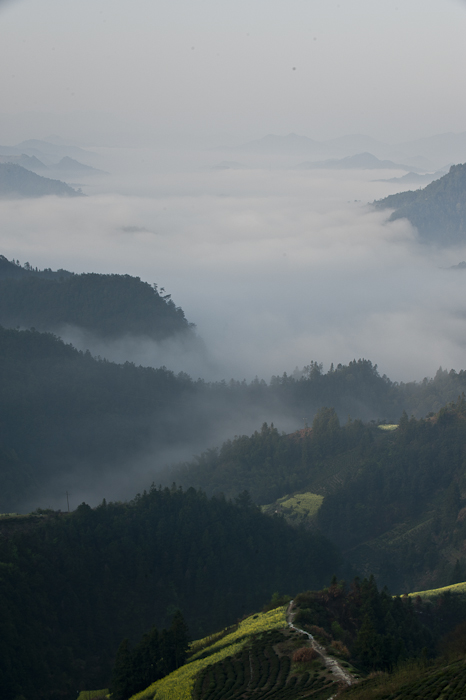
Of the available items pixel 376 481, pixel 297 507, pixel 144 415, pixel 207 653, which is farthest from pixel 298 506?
pixel 207 653

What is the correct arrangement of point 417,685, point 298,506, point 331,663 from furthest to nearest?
point 298,506, point 331,663, point 417,685

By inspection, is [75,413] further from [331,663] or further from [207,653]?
[331,663]

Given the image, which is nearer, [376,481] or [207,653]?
[207,653]

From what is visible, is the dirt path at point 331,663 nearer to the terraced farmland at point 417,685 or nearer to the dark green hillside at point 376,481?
the terraced farmland at point 417,685

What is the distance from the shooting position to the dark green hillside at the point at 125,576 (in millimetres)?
63938

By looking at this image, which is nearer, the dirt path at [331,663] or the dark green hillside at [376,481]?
the dirt path at [331,663]

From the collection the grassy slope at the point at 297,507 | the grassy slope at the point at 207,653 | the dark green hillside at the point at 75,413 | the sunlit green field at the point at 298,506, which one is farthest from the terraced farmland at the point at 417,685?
the dark green hillside at the point at 75,413

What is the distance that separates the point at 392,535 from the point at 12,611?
228ft

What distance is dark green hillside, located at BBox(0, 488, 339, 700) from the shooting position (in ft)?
210

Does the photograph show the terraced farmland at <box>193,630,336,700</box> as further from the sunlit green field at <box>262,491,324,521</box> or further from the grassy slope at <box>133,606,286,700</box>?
the sunlit green field at <box>262,491,324,521</box>

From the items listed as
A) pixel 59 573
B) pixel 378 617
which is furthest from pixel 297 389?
pixel 378 617

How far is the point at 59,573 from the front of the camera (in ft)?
243

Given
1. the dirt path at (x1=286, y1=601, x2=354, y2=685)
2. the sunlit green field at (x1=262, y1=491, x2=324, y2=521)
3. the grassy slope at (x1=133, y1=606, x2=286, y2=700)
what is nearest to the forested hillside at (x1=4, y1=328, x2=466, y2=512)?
the sunlit green field at (x1=262, y1=491, x2=324, y2=521)

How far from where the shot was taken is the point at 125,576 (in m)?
80.1
